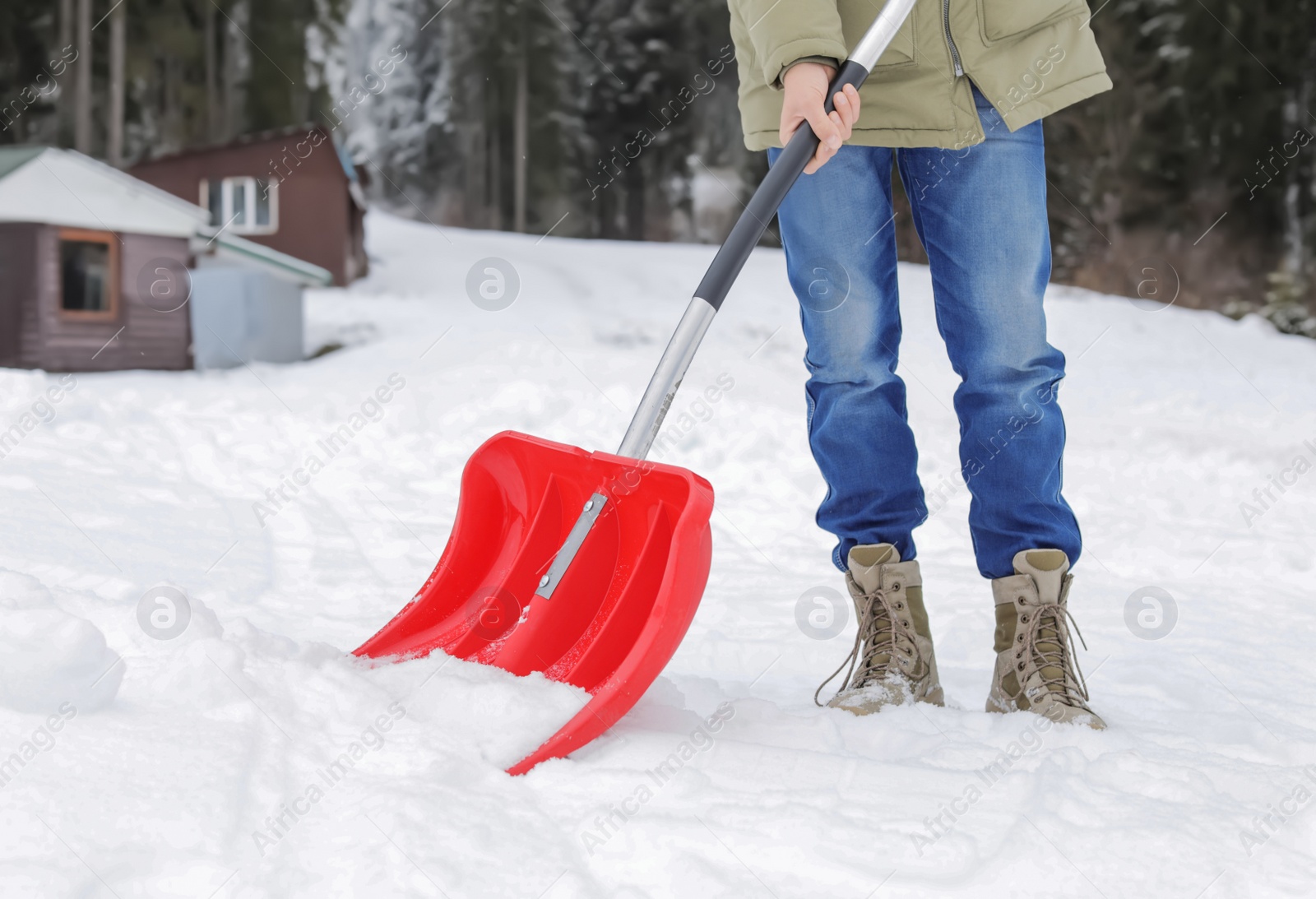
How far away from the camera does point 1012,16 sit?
158 cm

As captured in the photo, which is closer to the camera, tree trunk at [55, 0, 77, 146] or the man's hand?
the man's hand

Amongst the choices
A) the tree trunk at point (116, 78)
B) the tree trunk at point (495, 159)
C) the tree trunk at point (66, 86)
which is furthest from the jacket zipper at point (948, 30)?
the tree trunk at point (495, 159)

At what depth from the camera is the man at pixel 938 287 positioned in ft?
5.24

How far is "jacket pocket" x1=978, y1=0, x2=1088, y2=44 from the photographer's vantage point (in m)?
1.58

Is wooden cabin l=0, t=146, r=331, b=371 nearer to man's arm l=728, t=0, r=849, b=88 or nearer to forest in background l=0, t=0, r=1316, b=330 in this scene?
forest in background l=0, t=0, r=1316, b=330

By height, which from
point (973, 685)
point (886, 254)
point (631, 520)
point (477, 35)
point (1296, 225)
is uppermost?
point (477, 35)

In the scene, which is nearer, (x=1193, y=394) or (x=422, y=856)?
(x=422, y=856)

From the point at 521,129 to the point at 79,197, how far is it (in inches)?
645

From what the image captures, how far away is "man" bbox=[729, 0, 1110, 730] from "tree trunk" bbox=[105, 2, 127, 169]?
17.9 m

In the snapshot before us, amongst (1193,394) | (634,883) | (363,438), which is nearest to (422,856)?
(634,883)

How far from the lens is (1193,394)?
310 inches

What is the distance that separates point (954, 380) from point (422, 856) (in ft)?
28.1

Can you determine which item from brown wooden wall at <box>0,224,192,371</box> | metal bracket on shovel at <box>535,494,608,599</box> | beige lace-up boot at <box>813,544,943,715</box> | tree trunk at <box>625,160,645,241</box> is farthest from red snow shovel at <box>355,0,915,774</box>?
tree trunk at <box>625,160,645,241</box>

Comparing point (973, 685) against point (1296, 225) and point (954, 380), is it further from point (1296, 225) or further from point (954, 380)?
point (1296, 225)
